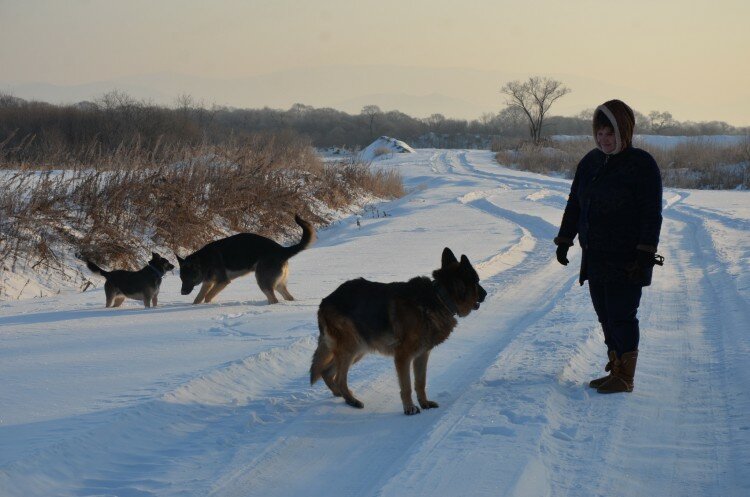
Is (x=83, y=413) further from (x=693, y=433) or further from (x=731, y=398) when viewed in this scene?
(x=731, y=398)

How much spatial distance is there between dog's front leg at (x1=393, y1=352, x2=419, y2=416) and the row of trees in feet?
45.7

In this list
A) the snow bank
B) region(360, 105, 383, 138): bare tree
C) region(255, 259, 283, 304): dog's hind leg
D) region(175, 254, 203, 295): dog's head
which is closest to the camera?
region(255, 259, 283, 304): dog's hind leg

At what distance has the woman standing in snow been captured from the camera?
213 inches

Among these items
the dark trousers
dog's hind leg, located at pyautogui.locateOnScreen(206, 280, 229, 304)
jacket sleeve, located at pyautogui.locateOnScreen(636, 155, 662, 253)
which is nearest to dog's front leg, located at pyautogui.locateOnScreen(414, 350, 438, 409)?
the dark trousers

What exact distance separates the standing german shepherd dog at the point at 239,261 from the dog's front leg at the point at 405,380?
4.82 m

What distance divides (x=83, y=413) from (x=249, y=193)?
13.9 metres

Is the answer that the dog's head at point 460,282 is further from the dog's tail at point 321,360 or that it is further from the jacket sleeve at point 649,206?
the jacket sleeve at point 649,206

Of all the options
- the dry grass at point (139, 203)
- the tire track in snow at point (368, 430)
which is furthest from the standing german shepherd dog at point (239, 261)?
the dry grass at point (139, 203)

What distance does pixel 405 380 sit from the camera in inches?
203

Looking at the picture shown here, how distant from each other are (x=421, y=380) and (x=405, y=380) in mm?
237

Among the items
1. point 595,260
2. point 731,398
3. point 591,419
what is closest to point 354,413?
point 591,419

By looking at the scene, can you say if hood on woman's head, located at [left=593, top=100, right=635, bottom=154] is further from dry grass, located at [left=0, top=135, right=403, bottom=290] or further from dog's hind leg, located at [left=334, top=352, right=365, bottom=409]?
dry grass, located at [left=0, top=135, right=403, bottom=290]

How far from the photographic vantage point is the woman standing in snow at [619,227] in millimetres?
5410

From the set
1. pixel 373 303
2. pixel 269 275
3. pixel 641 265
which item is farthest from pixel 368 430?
pixel 269 275
